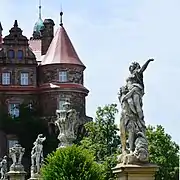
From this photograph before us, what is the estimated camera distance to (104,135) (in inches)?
2265

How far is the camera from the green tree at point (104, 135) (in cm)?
5675

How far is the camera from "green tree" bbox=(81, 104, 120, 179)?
2234 inches

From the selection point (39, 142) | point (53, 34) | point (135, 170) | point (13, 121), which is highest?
point (53, 34)

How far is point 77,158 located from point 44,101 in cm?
5136

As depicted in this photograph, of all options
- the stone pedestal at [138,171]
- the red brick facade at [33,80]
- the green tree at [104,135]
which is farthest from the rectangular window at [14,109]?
the stone pedestal at [138,171]

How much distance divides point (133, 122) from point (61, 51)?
223 feet

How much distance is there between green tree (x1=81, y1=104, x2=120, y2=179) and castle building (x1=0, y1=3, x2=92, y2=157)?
22.9 metres

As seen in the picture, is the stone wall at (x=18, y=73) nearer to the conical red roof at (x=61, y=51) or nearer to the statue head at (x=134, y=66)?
the conical red roof at (x=61, y=51)

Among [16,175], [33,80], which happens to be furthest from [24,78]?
[16,175]

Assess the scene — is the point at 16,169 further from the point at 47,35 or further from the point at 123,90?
the point at 47,35

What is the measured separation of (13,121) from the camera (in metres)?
80.7

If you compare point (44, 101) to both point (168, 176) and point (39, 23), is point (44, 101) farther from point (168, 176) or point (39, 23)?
point (168, 176)

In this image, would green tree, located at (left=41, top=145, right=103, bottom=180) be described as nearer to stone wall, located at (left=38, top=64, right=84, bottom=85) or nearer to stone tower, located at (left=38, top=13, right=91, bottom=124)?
stone tower, located at (left=38, top=13, right=91, bottom=124)

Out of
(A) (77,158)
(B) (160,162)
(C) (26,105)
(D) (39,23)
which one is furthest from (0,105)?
(A) (77,158)
